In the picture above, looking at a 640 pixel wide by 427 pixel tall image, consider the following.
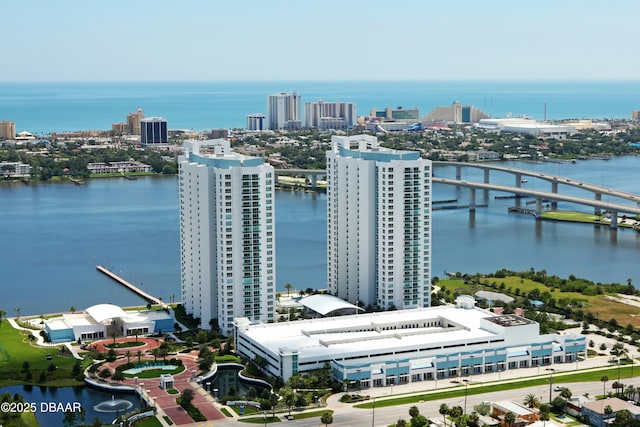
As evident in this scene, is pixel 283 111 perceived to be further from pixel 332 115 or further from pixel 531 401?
pixel 531 401

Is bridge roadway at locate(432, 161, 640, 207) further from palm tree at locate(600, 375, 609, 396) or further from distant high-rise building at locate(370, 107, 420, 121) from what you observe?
distant high-rise building at locate(370, 107, 420, 121)

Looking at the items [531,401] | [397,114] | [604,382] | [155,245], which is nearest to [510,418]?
[531,401]

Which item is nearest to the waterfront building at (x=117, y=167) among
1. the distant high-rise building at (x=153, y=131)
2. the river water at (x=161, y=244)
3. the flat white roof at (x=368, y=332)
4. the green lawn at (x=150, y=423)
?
the river water at (x=161, y=244)

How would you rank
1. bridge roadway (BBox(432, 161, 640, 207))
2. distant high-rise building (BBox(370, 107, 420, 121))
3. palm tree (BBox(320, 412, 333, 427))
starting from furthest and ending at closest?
distant high-rise building (BBox(370, 107, 420, 121)) < bridge roadway (BBox(432, 161, 640, 207)) < palm tree (BBox(320, 412, 333, 427))

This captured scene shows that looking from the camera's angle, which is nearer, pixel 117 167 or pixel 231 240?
pixel 231 240

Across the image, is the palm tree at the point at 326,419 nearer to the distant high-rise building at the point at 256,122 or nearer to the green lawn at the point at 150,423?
the green lawn at the point at 150,423

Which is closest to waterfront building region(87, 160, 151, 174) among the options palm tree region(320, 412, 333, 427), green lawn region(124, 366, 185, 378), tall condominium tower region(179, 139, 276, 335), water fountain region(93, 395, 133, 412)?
tall condominium tower region(179, 139, 276, 335)

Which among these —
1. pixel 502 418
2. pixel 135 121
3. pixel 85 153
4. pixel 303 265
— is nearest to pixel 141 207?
pixel 303 265
